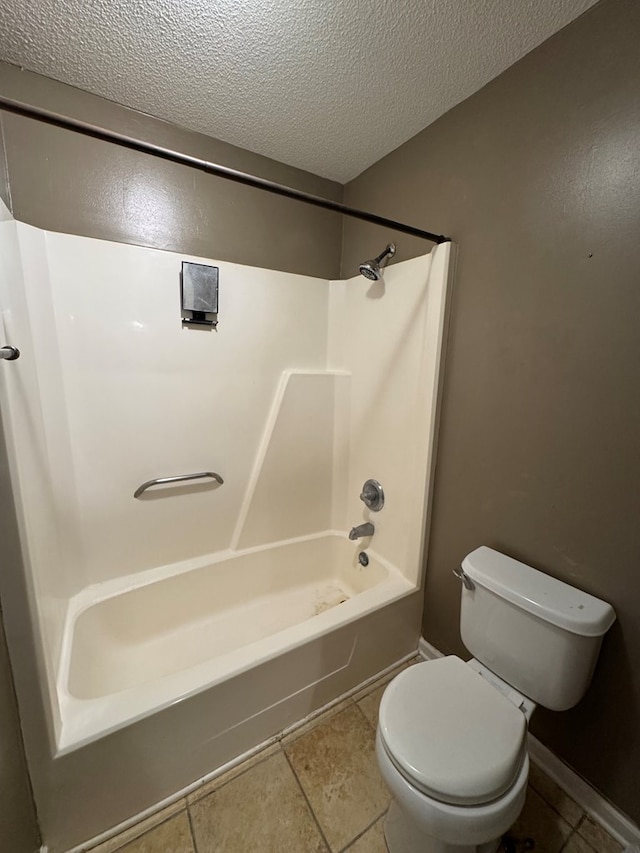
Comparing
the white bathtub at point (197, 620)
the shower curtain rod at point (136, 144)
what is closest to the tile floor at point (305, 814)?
the white bathtub at point (197, 620)

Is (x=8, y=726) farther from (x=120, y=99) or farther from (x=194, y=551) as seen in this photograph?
(x=120, y=99)

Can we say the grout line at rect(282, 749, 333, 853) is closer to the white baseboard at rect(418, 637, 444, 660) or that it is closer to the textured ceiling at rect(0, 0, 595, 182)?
the white baseboard at rect(418, 637, 444, 660)

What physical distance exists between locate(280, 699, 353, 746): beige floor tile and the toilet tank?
63cm

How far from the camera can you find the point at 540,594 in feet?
3.47

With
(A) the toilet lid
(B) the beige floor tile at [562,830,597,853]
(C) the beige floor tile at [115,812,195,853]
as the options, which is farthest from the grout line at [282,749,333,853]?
(B) the beige floor tile at [562,830,597,853]

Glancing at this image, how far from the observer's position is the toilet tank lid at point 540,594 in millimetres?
962

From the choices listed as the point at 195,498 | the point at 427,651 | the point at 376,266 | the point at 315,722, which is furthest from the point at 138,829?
the point at 376,266

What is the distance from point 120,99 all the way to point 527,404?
77.6 inches

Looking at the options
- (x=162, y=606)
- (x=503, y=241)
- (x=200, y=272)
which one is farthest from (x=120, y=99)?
(x=162, y=606)

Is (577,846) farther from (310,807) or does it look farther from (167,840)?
(167,840)

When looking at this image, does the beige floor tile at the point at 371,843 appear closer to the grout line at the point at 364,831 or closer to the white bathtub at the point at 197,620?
the grout line at the point at 364,831

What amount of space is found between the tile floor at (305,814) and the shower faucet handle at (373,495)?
974mm

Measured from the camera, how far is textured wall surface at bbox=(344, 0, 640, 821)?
0.95 meters

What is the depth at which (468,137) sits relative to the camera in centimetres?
128
